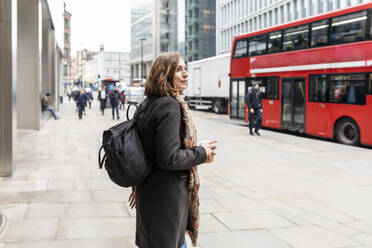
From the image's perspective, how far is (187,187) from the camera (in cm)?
248

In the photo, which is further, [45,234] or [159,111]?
[45,234]

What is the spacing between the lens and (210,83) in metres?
29.2

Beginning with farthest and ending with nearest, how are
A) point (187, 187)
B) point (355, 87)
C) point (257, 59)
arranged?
point (257, 59)
point (355, 87)
point (187, 187)

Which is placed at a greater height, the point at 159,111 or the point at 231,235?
the point at 159,111

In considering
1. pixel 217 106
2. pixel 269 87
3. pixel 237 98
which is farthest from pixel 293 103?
pixel 217 106

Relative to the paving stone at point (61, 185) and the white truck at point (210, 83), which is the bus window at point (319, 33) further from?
the white truck at point (210, 83)

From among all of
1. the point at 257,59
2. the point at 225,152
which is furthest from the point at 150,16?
the point at 225,152

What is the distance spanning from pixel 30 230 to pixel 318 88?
10858 mm

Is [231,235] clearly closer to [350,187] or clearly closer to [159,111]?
[159,111]

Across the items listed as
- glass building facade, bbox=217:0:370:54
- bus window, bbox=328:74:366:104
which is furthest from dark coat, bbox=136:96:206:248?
glass building facade, bbox=217:0:370:54

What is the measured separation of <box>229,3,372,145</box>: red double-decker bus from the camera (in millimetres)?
11797

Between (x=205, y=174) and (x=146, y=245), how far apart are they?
18.8 ft

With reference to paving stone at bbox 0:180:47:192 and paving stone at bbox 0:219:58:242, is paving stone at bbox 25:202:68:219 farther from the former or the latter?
paving stone at bbox 0:180:47:192

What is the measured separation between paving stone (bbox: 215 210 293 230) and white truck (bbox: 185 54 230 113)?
21707 mm
